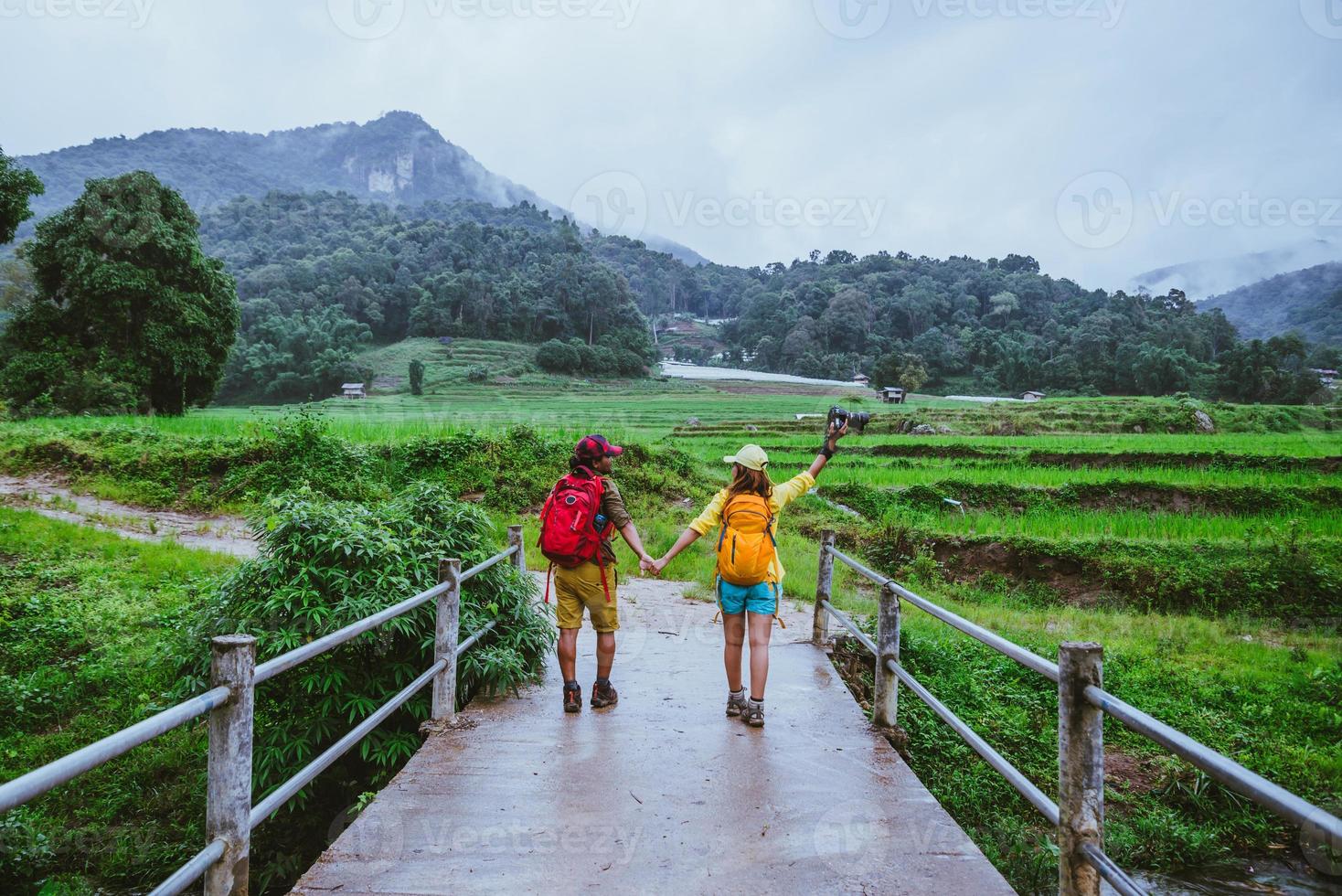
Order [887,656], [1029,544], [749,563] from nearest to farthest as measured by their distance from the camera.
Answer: [749,563]
[887,656]
[1029,544]

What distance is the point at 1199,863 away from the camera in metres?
4.96

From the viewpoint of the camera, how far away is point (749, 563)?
4.16 m

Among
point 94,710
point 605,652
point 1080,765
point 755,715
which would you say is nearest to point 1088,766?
point 1080,765

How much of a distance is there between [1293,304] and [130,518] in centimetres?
12908

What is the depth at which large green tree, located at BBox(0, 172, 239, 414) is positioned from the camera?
22203 millimetres

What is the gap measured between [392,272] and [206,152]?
525ft

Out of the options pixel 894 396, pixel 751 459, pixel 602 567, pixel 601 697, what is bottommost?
pixel 601 697

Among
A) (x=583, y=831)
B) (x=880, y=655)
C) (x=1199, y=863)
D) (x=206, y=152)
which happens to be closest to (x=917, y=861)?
(x=583, y=831)

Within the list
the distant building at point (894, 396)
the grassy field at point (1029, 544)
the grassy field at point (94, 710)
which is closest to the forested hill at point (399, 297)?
the distant building at point (894, 396)

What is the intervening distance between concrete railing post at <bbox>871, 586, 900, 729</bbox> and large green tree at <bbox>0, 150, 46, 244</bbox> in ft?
55.2

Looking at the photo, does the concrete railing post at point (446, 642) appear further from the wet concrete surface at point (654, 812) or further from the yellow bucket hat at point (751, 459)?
the yellow bucket hat at point (751, 459)

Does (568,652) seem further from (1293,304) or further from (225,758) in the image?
(1293,304)

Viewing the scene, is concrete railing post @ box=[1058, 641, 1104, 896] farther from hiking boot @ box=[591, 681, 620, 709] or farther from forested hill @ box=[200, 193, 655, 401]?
forested hill @ box=[200, 193, 655, 401]

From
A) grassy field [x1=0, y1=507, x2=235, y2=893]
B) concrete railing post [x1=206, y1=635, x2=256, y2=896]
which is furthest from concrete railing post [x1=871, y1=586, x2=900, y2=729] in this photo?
grassy field [x1=0, y1=507, x2=235, y2=893]
